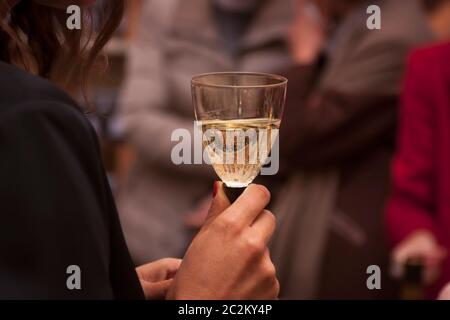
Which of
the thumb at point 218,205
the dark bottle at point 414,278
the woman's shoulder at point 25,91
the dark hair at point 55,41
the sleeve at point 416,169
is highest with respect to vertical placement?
the dark hair at point 55,41

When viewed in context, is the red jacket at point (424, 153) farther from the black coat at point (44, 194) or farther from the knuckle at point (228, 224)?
the black coat at point (44, 194)

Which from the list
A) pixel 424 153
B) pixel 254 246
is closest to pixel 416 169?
pixel 424 153

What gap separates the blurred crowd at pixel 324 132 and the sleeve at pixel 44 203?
1.25 meters

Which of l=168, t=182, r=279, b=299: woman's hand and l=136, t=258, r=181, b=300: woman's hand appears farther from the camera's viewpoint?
l=136, t=258, r=181, b=300: woman's hand

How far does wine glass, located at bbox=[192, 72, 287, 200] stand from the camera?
72 cm

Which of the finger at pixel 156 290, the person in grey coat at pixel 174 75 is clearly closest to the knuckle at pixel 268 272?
the finger at pixel 156 290

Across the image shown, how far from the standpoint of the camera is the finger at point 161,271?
866mm

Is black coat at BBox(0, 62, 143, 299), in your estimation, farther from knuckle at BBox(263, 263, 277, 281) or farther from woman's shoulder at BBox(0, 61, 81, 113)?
knuckle at BBox(263, 263, 277, 281)

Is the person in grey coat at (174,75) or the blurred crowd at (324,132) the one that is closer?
the blurred crowd at (324,132)

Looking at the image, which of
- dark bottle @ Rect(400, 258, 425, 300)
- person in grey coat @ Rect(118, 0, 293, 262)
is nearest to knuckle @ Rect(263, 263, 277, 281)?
dark bottle @ Rect(400, 258, 425, 300)

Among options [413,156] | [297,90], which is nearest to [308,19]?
[297,90]

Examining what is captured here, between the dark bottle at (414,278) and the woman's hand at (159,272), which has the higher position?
the woman's hand at (159,272)
